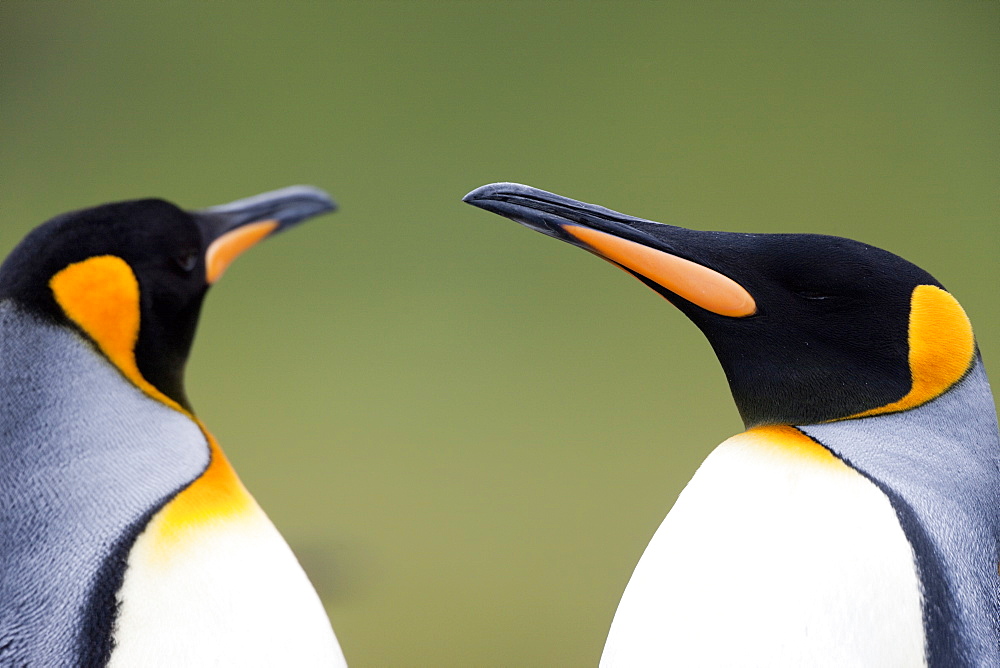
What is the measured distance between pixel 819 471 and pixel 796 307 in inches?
5.4

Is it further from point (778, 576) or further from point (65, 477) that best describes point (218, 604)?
point (778, 576)

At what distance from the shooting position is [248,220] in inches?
41.0

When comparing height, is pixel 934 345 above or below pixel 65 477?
above

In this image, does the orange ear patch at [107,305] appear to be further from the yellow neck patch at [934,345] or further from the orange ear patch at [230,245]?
the yellow neck patch at [934,345]

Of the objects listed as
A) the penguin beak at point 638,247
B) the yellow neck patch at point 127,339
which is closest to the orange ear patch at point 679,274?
the penguin beak at point 638,247

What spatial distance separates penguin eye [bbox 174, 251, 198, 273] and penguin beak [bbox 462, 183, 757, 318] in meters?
0.36

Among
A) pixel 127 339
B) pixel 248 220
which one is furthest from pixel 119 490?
pixel 248 220

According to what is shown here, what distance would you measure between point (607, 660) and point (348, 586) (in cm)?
186

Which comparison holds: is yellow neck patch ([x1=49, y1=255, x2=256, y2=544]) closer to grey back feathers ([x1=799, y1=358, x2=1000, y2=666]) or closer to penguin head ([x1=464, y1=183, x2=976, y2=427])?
penguin head ([x1=464, y1=183, x2=976, y2=427])

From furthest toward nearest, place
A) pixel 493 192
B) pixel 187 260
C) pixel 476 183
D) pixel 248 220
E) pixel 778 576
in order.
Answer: pixel 476 183 → pixel 248 220 → pixel 187 260 → pixel 493 192 → pixel 778 576

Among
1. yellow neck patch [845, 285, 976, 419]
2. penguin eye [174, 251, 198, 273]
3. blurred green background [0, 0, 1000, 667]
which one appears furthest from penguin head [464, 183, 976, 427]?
blurred green background [0, 0, 1000, 667]

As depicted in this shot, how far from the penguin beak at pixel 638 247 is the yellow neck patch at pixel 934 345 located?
13 cm

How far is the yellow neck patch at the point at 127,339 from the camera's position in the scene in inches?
31.1

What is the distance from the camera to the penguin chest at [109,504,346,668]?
71 centimetres
